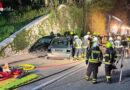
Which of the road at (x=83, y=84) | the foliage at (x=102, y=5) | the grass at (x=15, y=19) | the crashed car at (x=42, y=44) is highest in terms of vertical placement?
the foliage at (x=102, y=5)

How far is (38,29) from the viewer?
1772 centimetres

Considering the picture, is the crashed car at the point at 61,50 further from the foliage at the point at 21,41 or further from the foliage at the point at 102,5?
the foliage at the point at 102,5

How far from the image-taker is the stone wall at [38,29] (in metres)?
14.6

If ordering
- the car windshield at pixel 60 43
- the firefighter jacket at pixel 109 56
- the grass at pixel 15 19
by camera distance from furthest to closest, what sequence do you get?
the grass at pixel 15 19
the car windshield at pixel 60 43
the firefighter jacket at pixel 109 56

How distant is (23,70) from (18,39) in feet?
20.0

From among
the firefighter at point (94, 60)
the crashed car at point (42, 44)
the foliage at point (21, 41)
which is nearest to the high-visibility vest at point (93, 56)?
the firefighter at point (94, 60)

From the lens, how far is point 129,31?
25203 mm

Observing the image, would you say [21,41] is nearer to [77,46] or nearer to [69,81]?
[77,46]

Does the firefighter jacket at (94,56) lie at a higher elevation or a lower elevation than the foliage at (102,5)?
lower

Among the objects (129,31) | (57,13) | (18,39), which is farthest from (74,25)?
(18,39)

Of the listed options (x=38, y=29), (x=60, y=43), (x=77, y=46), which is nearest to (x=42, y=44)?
(x=38, y=29)

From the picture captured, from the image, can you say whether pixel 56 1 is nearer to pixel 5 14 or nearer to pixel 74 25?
pixel 74 25

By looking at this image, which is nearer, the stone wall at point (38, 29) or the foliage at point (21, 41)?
the stone wall at point (38, 29)

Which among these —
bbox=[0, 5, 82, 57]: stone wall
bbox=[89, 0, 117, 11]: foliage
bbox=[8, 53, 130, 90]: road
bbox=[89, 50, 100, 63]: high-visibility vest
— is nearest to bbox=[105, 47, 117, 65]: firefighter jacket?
bbox=[89, 50, 100, 63]: high-visibility vest
